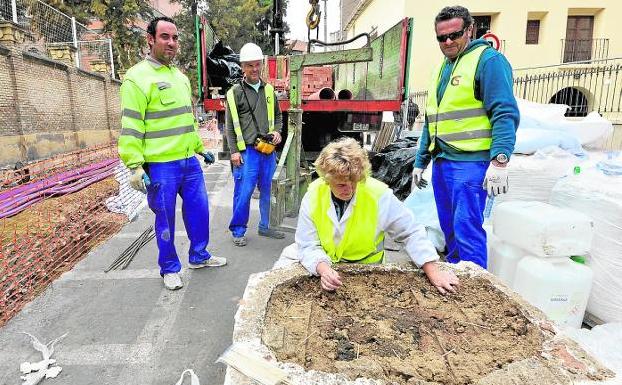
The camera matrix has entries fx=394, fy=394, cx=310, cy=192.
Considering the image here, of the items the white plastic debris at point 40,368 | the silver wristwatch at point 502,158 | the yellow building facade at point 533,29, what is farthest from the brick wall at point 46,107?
the yellow building facade at point 533,29

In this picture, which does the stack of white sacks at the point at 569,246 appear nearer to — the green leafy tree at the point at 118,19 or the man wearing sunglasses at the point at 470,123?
the man wearing sunglasses at the point at 470,123

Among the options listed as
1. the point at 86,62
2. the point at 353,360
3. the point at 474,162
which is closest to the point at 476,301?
the point at 353,360

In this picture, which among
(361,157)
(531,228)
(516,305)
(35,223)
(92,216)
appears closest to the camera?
(516,305)

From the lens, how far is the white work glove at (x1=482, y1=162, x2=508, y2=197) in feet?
7.59

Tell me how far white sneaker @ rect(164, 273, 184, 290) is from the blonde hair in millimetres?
1779

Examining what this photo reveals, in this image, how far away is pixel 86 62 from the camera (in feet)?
51.7

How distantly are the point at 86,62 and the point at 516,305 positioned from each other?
18115 mm

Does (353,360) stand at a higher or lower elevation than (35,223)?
higher

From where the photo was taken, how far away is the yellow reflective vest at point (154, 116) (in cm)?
268

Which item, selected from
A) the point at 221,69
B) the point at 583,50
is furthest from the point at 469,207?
the point at 583,50

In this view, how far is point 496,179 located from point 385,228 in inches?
30.8

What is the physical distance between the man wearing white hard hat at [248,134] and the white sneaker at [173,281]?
1010mm

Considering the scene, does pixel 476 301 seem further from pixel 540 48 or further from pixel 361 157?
pixel 540 48

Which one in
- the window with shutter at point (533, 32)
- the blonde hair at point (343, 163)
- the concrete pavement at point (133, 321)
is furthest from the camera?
the window with shutter at point (533, 32)
